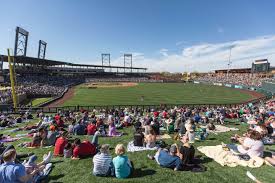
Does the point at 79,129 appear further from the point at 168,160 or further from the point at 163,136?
the point at 168,160

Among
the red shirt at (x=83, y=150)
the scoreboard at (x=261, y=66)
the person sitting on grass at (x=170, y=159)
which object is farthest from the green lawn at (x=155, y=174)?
the scoreboard at (x=261, y=66)

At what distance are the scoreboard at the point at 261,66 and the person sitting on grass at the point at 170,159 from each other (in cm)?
13632

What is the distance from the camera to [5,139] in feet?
44.9

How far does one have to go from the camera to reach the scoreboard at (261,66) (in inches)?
4798

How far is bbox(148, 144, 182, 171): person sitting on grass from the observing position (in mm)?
7945

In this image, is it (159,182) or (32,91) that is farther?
(32,91)

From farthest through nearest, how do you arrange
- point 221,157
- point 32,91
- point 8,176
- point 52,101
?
point 32,91 → point 52,101 → point 221,157 → point 8,176

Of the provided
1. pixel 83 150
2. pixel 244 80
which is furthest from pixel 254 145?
pixel 244 80

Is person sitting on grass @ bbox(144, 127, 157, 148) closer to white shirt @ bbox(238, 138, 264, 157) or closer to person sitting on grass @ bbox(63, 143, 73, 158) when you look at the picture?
person sitting on grass @ bbox(63, 143, 73, 158)

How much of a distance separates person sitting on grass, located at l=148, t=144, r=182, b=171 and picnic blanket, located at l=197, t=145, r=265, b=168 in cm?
202

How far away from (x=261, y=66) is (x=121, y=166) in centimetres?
13990

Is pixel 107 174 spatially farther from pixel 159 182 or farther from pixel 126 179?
pixel 159 182

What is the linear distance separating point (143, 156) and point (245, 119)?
13833 mm

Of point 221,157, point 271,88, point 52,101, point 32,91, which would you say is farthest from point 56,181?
point 271,88
